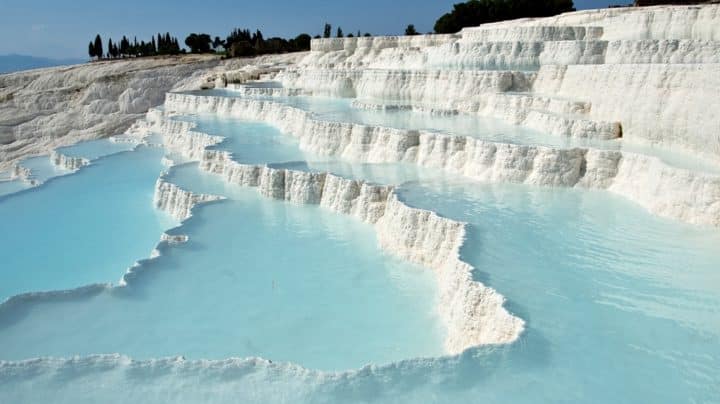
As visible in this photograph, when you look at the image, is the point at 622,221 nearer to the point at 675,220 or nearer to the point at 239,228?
the point at 675,220

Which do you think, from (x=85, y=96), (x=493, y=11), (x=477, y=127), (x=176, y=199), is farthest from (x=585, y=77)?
(x=85, y=96)

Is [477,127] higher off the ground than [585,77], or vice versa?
[585,77]

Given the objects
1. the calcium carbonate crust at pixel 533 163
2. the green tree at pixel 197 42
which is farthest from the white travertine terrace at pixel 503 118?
the green tree at pixel 197 42

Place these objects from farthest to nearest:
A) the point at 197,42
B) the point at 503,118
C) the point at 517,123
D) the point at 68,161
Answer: the point at 197,42
the point at 68,161
the point at 503,118
the point at 517,123

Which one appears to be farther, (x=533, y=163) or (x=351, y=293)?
(x=533, y=163)

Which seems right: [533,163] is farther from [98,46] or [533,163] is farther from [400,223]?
[98,46]

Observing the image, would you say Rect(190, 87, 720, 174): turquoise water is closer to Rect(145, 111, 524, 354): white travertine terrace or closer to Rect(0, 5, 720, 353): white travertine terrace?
Rect(0, 5, 720, 353): white travertine terrace

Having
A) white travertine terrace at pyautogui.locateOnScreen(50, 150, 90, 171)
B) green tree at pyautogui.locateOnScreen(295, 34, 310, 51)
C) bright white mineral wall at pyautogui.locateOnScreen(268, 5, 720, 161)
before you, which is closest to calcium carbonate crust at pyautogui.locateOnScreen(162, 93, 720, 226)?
bright white mineral wall at pyautogui.locateOnScreen(268, 5, 720, 161)

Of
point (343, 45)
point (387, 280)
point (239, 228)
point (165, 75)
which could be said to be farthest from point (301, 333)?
point (165, 75)
